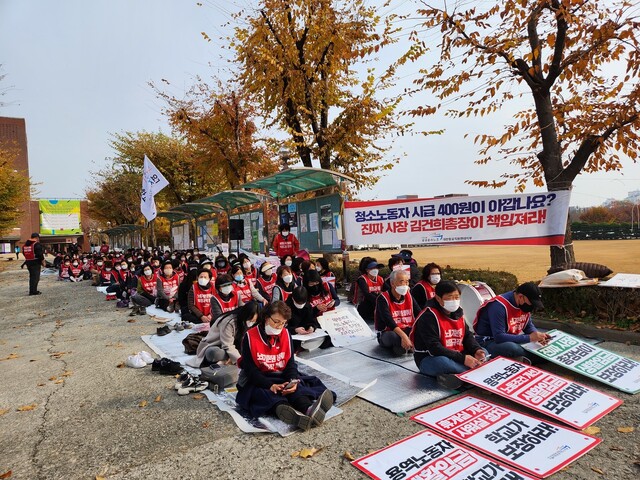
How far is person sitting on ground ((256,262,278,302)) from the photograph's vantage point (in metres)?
9.13

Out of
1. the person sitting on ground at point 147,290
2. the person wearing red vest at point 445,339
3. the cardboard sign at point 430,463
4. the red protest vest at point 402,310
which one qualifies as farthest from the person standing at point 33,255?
the cardboard sign at point 430,463

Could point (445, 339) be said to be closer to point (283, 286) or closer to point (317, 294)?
point (317, 294)

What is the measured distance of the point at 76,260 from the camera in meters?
22.1

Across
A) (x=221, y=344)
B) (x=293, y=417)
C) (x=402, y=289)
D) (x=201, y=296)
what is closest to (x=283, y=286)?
(x=201, y=296)

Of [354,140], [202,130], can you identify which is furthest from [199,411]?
[202,130]

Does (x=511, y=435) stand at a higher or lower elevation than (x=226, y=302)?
lower

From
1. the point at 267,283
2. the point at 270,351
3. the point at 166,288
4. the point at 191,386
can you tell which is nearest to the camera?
the point at 270,351

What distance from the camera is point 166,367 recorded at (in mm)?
5680

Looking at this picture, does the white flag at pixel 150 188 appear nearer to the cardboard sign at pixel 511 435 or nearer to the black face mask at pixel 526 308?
the black face mask at pixel 526 308

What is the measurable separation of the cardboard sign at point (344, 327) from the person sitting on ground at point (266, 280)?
238cm

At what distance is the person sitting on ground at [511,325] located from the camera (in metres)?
4.96

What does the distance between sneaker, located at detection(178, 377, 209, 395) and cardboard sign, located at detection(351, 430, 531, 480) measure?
2.37m

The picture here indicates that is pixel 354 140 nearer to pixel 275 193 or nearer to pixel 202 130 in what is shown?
pixel 275 193

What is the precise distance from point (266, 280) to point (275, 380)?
537 centimetres
